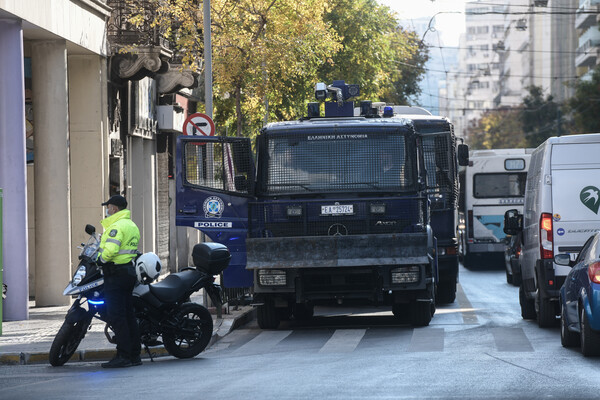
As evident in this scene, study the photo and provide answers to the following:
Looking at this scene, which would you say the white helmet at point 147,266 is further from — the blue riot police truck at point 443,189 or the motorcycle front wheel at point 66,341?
the blue riot police truck at point 443,189

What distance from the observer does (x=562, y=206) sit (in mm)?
15797

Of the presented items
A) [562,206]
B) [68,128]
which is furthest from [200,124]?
[562,206]

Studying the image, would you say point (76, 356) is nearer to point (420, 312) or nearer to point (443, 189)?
point (420, 312)

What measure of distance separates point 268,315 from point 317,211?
169 cm

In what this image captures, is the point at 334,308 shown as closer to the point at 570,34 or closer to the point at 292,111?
the point at 292,111

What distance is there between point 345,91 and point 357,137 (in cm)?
378

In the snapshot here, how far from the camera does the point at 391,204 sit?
54.4 ft

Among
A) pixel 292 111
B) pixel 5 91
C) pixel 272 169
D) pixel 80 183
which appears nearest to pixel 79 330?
pixel 272 169

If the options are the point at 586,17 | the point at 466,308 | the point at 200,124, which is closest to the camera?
the point at 200,124

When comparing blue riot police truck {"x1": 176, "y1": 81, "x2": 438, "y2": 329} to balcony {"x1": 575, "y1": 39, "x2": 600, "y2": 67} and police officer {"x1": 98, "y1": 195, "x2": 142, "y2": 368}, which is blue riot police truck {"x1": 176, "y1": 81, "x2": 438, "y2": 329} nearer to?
police officer {"x1": 98, "y1": 195, "x2": 142, "y2": 368}

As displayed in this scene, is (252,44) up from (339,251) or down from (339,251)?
up

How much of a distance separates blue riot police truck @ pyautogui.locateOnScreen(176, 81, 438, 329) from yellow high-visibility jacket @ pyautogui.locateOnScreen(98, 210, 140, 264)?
10.6ft

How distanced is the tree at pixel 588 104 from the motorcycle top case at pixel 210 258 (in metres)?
47.6

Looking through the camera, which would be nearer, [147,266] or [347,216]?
[147,266]
